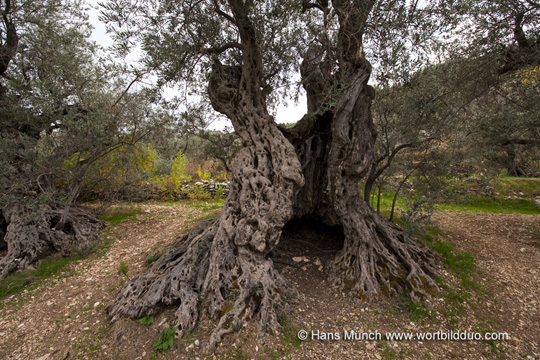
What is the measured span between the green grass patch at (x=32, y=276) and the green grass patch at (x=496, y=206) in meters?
13.1

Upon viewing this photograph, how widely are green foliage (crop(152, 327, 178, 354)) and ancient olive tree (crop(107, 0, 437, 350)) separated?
15cm

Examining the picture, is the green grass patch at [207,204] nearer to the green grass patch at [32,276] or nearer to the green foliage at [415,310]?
the green grass patch at [32,276]

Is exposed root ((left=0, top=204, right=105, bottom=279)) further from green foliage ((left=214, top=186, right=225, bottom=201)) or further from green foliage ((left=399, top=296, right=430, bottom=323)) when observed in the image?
green foliage ((left=399, top=296, right=430, bottom=323))

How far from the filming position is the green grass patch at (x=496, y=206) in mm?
10961

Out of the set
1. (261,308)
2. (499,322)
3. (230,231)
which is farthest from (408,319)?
(230,231)

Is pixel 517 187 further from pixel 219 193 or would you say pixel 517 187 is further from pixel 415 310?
pixel 219 193

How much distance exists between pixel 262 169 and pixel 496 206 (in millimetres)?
12843

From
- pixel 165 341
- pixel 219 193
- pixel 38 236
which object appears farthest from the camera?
pixel 219 193

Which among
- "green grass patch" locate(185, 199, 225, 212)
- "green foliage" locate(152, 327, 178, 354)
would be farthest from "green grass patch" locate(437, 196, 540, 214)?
"green foliage" locate(152, 327, 178, 354)

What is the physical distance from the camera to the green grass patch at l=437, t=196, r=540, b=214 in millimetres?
10961

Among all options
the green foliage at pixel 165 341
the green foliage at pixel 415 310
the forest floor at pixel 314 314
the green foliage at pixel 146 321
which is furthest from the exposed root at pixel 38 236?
the green foliage at pixel 415 310

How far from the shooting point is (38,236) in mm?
6203

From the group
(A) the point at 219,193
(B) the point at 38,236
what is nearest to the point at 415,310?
(B) the point at 38,236

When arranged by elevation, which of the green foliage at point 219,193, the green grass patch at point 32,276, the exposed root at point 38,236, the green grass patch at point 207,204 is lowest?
the green grass patch at point 32,276
